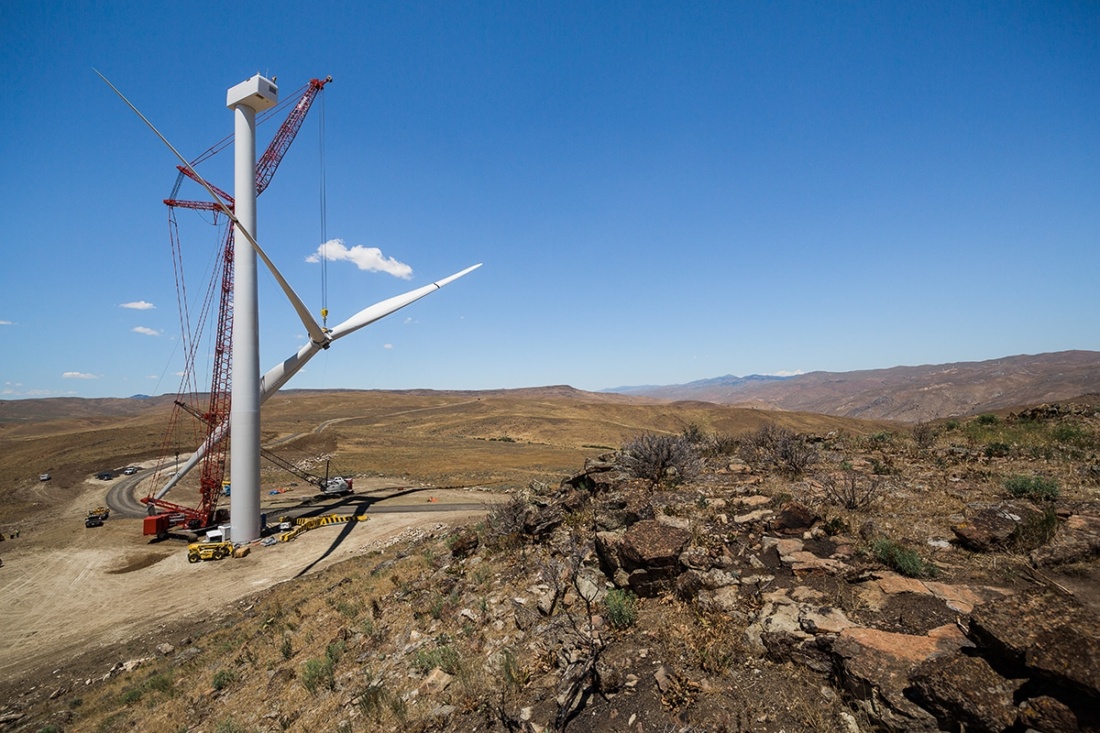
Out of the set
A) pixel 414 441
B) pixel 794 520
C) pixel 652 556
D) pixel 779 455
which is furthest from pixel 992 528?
pixel 414 441

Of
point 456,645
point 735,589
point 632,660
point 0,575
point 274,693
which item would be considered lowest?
point 0,575

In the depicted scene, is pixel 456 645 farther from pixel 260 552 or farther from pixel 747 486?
pixel 260 552

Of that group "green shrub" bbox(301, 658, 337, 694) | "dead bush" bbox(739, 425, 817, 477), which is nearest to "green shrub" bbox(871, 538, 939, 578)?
"dead bush" bbox(739, 425, 817, 477)

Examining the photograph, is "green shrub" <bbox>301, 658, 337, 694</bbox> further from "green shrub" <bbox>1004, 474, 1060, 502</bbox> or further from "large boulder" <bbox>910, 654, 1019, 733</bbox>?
"green shrub" <bbox>1004, 474, 1060, 502</bbox>

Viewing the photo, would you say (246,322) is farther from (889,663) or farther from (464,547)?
(889,663)

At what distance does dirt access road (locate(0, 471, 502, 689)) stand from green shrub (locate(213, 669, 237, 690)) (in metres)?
7.93

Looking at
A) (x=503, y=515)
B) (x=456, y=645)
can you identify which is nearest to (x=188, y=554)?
(x=503, y=515)

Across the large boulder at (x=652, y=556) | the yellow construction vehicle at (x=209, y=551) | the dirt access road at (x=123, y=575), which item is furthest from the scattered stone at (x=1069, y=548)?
the yellow construction vehicle at (x=209, y=551)

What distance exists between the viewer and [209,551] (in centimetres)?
2475

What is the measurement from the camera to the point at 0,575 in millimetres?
24281

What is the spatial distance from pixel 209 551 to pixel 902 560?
101 ft

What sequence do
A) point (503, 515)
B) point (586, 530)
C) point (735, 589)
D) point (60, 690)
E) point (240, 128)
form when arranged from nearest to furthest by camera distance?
point (735, 589) → point (586, 530) → point (503, 515) → point (60, 690) → point (240, 128)

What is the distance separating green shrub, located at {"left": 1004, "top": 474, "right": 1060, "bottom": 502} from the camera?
8.34 meters

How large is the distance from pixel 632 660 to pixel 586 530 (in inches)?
156
